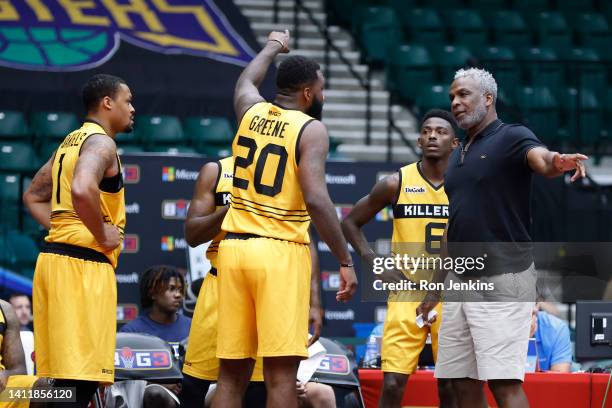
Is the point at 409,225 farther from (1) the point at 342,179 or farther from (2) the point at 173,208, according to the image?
(2) the point at 173,208

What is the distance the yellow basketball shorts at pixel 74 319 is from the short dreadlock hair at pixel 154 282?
214 centimetres

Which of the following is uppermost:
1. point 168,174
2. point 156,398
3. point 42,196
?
point 168,174

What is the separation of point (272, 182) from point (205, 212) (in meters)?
1.26

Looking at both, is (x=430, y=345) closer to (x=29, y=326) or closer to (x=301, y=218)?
(x=301, y=218)

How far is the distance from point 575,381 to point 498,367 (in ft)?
5.75

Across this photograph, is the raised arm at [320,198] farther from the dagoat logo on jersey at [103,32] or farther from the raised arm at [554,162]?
the dagoat logo on jersey at [103,32]

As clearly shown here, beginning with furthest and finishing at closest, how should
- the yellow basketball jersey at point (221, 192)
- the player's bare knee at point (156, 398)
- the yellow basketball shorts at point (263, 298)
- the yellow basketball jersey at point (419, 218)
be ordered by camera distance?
1. the yellow basketball jersey at point (419, 218)
2. the player's bare knee at point (156, 398)
3. the yellow basketball jersey at point (221, 192)
4. the yellow basketball shorts at point (263, 298)

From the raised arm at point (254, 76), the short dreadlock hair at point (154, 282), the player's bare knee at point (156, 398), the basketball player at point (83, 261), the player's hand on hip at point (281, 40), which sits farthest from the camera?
the short dreadlock hair at point (154, 282)

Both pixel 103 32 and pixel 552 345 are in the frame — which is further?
pixel 103 32

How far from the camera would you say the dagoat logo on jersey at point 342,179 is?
1117 cm

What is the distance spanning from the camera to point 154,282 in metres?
8.66

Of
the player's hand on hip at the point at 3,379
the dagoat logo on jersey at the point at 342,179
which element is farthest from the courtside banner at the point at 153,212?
the player's hand on hip at the point at 3,379

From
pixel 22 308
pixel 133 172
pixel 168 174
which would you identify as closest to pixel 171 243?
pixel 168 174

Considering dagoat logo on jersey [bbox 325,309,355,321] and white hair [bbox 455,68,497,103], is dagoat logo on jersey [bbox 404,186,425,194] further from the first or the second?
dagoat logo on jersey [bbox 325,309,355,321]
